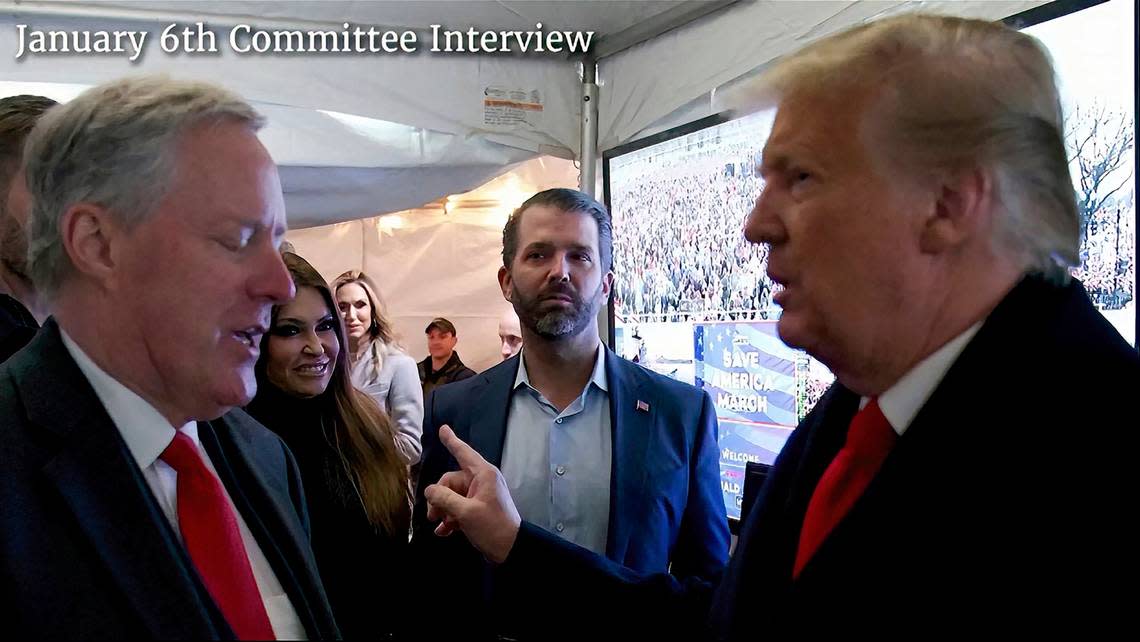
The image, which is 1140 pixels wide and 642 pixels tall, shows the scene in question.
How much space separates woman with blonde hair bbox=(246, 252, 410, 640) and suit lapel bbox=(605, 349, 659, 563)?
51 cm

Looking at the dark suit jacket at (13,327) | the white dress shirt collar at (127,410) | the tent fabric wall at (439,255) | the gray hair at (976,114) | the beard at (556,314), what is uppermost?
the tent fabric wall at (439,255)

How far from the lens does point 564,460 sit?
2.12 metres

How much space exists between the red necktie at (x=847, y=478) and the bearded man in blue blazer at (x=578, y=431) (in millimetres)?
1167

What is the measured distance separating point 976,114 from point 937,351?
0.24m

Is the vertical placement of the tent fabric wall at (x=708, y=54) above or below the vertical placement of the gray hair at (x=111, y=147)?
above

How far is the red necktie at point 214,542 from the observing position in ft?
1.65

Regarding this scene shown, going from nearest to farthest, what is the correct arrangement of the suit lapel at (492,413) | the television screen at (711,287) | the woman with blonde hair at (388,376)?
the suit lapel at (492,413)
the television screen at (711,287)
the woman with blonde hair at (388,376)

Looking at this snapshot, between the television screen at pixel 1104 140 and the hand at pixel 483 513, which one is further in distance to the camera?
the television screen at pixel 1104 140

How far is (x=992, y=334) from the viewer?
805 mm

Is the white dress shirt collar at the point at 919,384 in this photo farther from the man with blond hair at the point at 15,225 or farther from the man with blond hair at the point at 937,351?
the man with blond hair at the point at 15,225

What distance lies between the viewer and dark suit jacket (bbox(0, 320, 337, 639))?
552mm

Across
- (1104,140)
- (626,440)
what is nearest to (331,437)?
(626,440)

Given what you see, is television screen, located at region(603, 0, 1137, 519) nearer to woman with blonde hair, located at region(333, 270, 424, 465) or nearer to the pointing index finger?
woman with blonde hair, located at region(333, 270, 424, 465)


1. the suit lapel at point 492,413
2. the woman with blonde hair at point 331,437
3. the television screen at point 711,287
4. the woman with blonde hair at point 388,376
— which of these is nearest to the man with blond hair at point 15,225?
the woman with blonde hair at point 331,437
